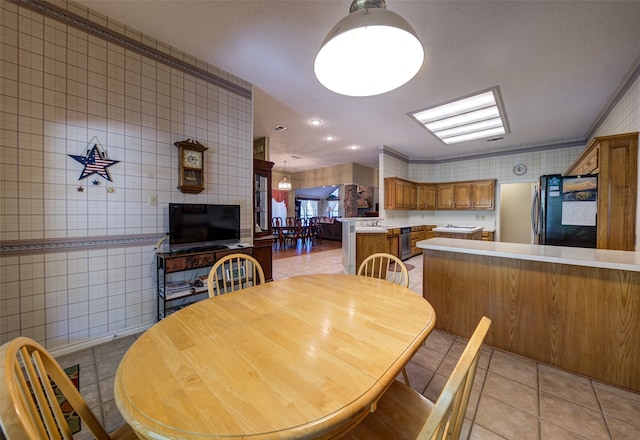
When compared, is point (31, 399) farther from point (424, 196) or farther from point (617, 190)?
point (424, 196)

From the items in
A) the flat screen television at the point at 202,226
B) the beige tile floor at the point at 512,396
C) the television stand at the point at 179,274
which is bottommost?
the beige tile floor at the point at 512,396

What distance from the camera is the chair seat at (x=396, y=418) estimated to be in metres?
0.87

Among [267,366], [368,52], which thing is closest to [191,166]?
[368,52]

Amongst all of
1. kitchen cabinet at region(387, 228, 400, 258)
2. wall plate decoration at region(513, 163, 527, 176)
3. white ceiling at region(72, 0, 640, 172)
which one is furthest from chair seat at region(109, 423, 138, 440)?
wall plate decoration at region(513, 163, 527, 176)

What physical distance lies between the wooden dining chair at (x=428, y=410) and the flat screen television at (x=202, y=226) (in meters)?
2.21

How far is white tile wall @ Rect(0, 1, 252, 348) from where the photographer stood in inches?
69.4

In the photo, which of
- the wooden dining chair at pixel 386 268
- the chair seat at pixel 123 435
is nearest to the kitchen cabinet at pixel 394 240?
the wooden dining chair at pixel 386 268

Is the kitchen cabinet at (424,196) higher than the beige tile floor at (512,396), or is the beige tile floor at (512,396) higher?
the kitchen cabinet at (424,196)

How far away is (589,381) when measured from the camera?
5.62ft

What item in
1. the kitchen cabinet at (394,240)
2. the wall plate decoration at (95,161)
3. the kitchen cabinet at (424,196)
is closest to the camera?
the wall plate decoration at (95,161)

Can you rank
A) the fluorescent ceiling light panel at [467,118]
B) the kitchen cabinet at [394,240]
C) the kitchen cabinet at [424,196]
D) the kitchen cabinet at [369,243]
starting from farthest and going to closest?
the kitchen cabinet at [424,196]
the kitchen cabinet at [394,240]
the kitchen cabinet at [369,243]
the fluorescent ceiling light panel at [467,118]

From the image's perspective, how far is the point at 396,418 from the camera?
3.06ft

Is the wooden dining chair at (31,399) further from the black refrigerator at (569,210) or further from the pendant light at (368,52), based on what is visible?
the black refrigerator at (569,210)

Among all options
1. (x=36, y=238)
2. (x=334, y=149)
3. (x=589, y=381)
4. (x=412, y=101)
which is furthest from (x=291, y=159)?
(x=589, y=381)
